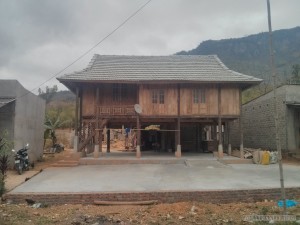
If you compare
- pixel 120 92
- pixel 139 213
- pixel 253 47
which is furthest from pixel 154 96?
pixel 253 47

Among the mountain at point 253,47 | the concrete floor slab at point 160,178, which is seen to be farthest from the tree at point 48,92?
the mountain at point 253,47

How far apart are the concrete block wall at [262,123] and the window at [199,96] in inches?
201

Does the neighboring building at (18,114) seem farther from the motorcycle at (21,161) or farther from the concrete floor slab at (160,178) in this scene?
the concrete floor slab at (160,178)

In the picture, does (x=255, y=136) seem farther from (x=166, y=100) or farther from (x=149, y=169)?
(x=149, y=169)

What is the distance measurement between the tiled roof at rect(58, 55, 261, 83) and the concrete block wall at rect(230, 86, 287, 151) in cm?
332

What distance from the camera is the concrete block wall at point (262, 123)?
70.6 feet

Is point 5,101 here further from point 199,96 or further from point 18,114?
point 199,96

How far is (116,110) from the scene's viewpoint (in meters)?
20.5

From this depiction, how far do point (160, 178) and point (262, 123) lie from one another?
12501 mm

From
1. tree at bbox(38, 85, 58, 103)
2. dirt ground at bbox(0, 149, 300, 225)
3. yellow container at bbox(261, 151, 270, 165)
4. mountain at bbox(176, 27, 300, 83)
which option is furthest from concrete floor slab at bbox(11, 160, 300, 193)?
mountain at bbox(176, 27, 300, 83)

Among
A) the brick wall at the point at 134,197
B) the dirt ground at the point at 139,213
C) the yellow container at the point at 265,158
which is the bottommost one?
the dirt ground at the point at 139,213

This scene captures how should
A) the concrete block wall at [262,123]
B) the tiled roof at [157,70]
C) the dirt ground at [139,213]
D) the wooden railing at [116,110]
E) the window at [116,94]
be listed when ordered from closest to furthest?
→ the dirt ground at [139,213], the tiled roof at [157,70], the wooden railing at [116,110], the window at [116,94], the concrete block wall at [262,123]

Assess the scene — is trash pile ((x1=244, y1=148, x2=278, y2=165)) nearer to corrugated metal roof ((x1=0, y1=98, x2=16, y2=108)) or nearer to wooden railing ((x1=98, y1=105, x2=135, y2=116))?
wooden railing ((x1=98, y1=105, x2=135, y2=116))

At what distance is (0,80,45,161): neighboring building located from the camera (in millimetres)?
17547
